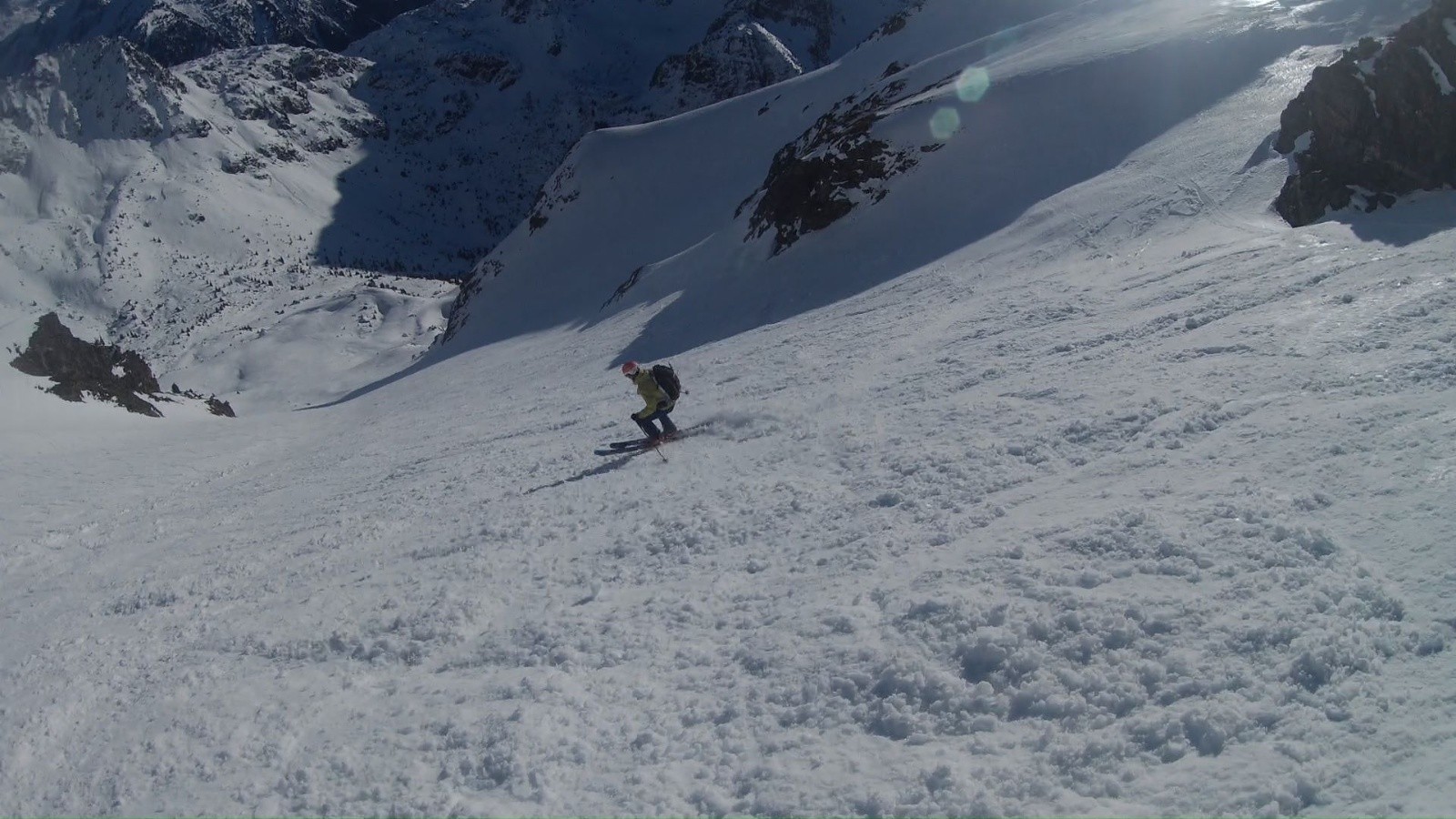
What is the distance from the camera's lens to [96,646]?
350 inches

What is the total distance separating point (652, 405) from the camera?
1340 cm

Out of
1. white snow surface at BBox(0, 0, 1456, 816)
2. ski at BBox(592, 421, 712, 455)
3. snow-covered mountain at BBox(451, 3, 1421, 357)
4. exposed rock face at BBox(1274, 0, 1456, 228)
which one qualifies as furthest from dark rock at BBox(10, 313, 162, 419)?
exposed rock face at BBox(1274, 0, 1456, 228)

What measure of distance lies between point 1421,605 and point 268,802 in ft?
23.0

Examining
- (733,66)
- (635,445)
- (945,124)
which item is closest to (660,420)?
(635,445)

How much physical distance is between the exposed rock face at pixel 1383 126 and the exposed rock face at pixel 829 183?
12.8m

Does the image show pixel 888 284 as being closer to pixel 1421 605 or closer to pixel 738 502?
pixel 738 502

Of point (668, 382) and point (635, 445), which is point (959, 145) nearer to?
point (668, 382)

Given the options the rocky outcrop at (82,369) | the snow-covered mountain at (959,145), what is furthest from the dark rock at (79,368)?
the snow-covered mountain at (959,145)

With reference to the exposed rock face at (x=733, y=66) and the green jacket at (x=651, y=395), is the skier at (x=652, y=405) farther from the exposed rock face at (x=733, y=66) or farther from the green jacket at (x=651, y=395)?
the exposed rock face at (x=733, y=66)

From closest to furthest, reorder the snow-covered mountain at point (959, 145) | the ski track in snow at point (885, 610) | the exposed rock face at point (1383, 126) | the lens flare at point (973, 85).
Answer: the ski track in snow at point (885, 610) < the exposed rock face at point (1383, 126) < the snow-covered mountain at point (959, 145) < the lens flare at point (973, 85)

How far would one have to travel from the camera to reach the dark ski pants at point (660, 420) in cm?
1334

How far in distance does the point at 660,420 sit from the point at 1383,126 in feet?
44.5

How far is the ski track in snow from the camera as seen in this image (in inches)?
201

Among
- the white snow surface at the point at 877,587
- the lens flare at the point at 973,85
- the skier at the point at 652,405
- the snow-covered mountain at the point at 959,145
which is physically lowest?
the white snow surface at the point at 877,587
